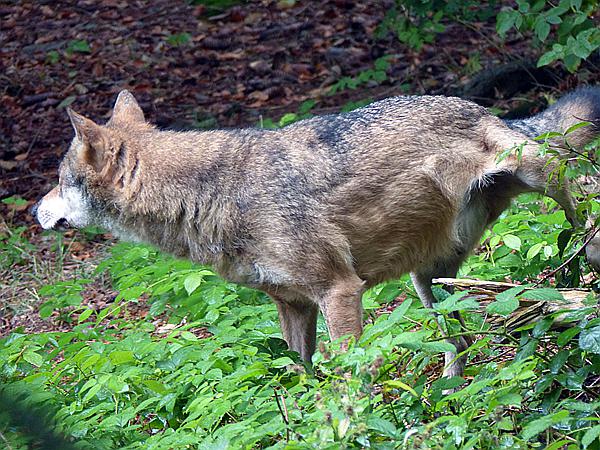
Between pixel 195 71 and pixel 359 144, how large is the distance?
891cm

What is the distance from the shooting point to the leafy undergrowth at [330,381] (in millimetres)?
2994

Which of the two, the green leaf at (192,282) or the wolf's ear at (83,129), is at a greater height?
the wolf's ear at (83,129)

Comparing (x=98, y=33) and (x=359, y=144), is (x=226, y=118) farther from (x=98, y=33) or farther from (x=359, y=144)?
(x=359, y=144)

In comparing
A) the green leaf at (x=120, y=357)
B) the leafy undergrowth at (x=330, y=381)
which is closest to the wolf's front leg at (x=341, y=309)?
the leafy undergrowth at (x=330, y=381)

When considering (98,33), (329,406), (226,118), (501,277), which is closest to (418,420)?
(329,406)

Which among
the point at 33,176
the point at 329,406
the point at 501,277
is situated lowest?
the point at 33,176

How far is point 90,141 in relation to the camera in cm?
548

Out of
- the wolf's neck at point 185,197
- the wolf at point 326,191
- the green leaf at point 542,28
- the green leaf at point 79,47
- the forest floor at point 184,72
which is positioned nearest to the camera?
the wolf at point 326,191

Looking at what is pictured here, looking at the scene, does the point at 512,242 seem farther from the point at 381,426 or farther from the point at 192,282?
the point at 381,426

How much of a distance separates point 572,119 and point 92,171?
3100 mm

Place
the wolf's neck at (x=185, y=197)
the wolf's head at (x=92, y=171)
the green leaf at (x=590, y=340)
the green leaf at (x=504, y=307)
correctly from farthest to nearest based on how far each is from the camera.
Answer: the wolf's head at (x=92, y=171) → the wolf's neck at (x=185, y=197) → the green leaf at (x=590, y=340) → the green leaf at (x=504, y=307)

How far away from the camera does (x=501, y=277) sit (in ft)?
19.1

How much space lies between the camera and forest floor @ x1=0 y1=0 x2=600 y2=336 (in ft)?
32.4

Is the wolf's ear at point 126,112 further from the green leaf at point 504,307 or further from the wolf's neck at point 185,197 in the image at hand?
the green leaf at point 504,307
